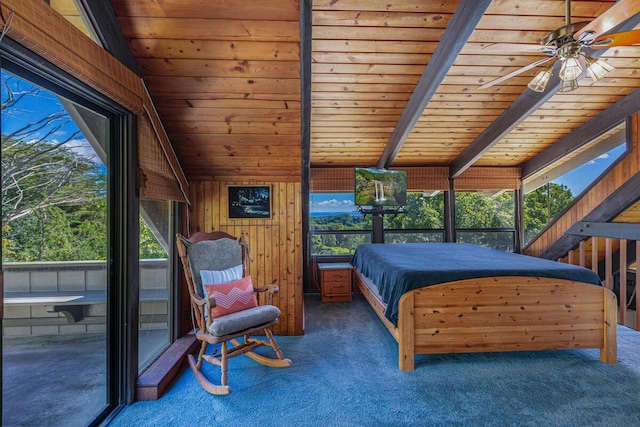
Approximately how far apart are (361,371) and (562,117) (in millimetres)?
4283

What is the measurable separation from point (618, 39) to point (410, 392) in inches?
106

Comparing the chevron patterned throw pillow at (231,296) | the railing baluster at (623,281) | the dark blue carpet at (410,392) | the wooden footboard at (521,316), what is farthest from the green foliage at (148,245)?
the railing baluster at (623,281)

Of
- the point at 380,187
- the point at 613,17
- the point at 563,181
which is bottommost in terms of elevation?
the point at 380,187

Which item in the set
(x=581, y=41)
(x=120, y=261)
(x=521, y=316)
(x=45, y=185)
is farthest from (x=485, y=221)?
(x=45, y=185)

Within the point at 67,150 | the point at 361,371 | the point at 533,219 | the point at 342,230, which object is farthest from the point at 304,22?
the point at 533,219

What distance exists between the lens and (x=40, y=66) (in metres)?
1.31

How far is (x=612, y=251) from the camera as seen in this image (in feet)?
13.1

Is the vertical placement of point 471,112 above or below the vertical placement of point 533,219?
above

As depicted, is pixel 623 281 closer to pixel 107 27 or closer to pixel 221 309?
pixel 221 309

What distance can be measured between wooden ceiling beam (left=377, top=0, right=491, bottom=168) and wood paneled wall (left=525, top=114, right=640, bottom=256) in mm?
2674

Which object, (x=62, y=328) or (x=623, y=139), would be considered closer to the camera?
(x=62, y=328)

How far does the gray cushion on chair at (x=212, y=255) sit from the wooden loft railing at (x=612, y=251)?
13.6 ft

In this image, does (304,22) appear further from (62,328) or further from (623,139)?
(623,139)

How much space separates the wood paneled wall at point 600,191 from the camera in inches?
139
